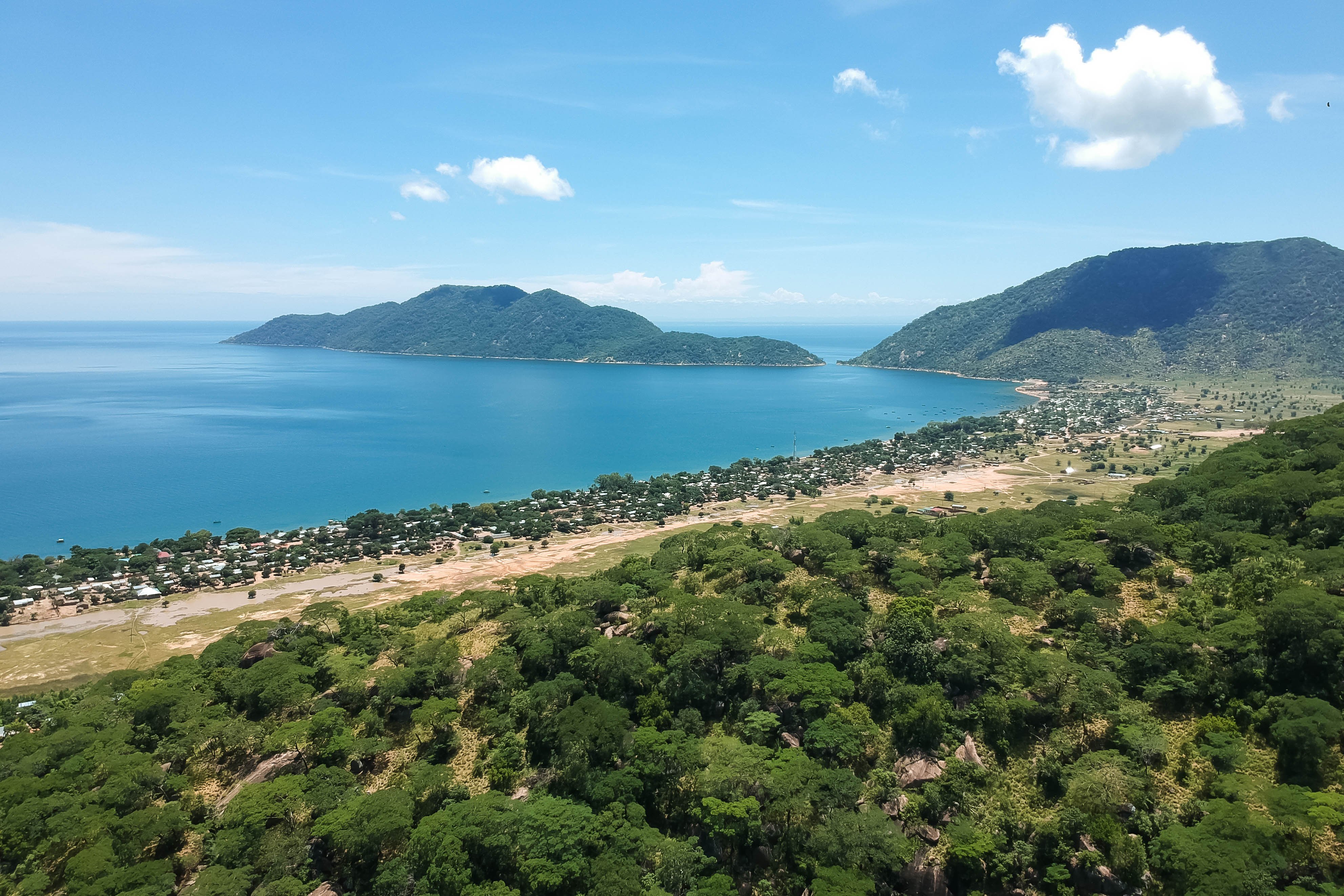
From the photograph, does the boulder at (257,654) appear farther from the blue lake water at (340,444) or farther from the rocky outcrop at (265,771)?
the blue lake water at (340,444)

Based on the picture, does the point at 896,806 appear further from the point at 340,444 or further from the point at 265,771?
the point at 340,444

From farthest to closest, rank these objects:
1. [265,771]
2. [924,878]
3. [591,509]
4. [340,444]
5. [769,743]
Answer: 1. [340,444]
2. [591,509]
3. [265,771]
4. [769,743]
5. [924,878]

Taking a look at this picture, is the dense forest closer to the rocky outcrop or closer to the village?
the rocky outcrop

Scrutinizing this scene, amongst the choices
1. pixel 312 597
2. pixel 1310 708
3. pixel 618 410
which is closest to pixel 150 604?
pixel 312 597

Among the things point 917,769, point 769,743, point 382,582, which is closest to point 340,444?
point 382,582

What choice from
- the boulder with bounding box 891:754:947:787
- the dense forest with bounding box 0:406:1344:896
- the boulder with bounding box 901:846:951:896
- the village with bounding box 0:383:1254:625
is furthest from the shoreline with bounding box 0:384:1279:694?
the boulder with bounding box 901:846:951:896

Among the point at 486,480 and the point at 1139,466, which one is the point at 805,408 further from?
the point at 486,480
